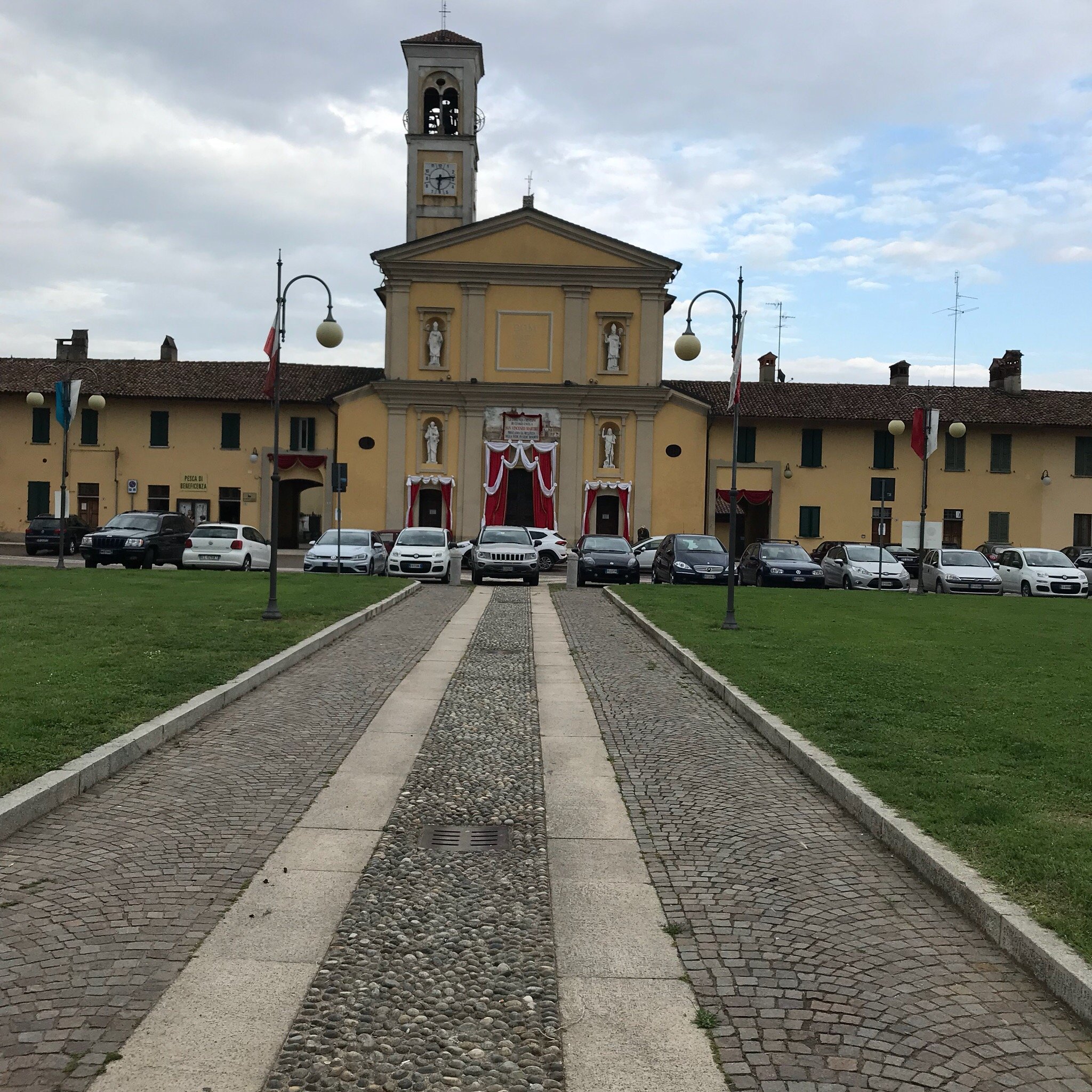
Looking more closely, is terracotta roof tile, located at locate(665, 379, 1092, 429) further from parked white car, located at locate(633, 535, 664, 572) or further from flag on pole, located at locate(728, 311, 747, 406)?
flag on pole, located at locate(728, 311, 747, 406)

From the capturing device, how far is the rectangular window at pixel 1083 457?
47688 mm

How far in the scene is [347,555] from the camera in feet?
98.7

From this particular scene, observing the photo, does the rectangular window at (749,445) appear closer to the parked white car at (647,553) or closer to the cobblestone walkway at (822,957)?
the parked white car at (647,553)

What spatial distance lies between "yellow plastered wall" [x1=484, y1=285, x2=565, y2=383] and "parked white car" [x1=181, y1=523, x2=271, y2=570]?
57.7ft

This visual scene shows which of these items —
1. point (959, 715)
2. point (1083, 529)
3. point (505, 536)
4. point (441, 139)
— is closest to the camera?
point (959, 715)

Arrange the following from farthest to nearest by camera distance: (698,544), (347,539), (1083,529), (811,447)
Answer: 1. (1083,529)
2. (811,447)
3. (347,539)
4. (698,544)

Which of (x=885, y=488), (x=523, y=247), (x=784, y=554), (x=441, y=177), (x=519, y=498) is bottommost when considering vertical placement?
(x=784, y=554)

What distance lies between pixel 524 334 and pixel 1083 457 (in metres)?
25.4

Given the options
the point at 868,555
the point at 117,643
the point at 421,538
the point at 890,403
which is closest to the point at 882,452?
the point at 890,403

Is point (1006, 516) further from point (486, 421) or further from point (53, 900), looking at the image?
point (53, 900)

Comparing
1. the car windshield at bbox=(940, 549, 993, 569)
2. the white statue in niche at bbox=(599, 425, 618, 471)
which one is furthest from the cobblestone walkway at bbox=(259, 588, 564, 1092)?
the white statue in niche at bbox=(599, 425, 618, 471)

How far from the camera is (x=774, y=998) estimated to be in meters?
3.89

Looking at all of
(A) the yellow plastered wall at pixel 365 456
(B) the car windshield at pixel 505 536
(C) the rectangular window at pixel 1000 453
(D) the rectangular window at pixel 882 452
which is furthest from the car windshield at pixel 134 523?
(C) the rectangular window at pixel 1000 453

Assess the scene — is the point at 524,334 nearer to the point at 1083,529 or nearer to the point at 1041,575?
the point at 1041,575
